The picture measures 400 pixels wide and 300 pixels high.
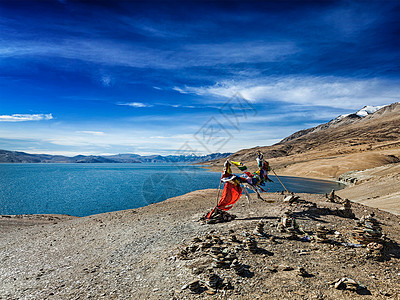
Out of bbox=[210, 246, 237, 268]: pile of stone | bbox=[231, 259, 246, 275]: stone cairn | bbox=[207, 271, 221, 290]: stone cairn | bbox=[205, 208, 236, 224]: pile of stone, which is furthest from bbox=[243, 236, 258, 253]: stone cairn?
bbox=[205, 208, 236, 224]: pile of stone

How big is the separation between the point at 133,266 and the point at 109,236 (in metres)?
6.65

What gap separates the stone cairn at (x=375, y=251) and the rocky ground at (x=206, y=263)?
118 mm

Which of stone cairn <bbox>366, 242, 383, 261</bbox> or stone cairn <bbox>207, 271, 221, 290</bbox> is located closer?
stone cairn <bbox>207, 271, 221, 290</bbox>

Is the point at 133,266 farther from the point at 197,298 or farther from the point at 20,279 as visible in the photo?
the point at 20,279

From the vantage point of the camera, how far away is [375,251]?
962 centimetres

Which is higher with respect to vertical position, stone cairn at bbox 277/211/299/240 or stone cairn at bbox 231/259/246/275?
stone cairn at bbox 277/211/299/240

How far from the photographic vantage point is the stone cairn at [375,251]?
9516mm

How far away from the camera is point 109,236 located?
1697 cm

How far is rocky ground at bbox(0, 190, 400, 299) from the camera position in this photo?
808cm

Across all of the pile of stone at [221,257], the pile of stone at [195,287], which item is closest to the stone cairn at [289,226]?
the pile of stone at [221,257]

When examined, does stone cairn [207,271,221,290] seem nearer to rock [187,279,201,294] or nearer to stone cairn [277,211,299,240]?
rock [187,279,201,294]

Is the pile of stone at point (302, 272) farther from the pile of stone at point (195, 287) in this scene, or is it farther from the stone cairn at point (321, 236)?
the pile of stone at point (195, 287)

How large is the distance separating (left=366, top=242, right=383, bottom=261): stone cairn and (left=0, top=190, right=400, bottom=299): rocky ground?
4.6 inches

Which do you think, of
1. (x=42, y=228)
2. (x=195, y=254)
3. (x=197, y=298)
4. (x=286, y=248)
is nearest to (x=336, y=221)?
(x=286, y=248)
